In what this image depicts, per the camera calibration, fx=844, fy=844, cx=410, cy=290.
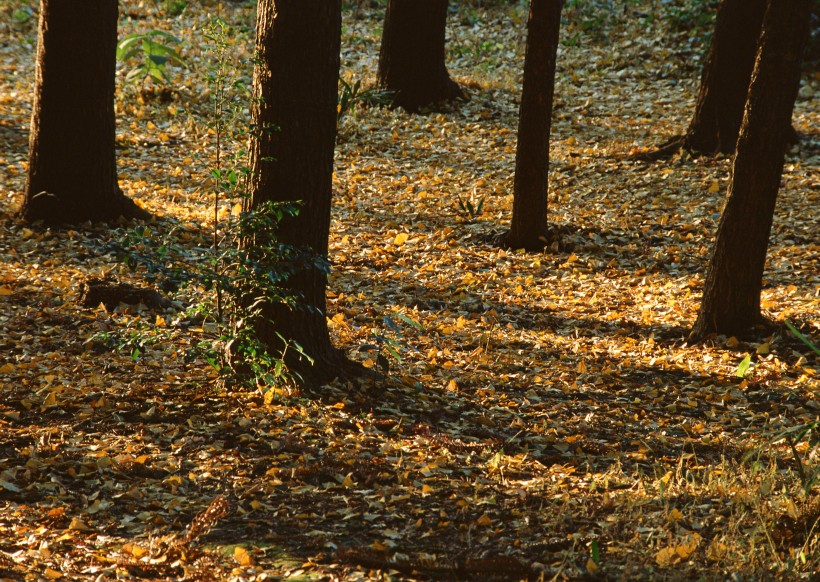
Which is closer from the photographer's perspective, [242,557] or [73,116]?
[242,557]

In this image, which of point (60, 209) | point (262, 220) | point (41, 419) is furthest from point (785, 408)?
point (60, 209)

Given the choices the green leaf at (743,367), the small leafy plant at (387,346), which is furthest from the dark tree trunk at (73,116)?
the green leaf at (743,367)

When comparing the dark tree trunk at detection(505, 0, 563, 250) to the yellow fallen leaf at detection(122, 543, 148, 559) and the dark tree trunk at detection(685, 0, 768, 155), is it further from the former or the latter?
the yellow fallen leaf at detection(122, 543, 148, 559)

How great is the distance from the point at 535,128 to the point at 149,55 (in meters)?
6.92

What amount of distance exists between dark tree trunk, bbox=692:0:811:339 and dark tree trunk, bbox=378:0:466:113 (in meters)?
6.47

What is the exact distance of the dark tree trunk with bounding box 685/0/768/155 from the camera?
30.4 ft

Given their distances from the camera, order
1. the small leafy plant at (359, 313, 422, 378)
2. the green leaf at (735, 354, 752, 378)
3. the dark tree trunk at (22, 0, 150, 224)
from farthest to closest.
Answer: the dark tree trunk at (22, 0, 150, 224) < the green leaf at (735, 354, 752, 378) < the small leafy plant at (359, 313, 422, 378)

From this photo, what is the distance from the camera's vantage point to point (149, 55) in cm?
1230

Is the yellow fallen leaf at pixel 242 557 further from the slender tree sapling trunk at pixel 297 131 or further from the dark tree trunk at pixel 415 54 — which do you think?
the dark tree trunk at pixel 415 54

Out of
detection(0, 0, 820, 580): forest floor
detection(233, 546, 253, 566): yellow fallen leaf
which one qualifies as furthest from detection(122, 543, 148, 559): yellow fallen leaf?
detection(233, 546, 253, 566): yellow fallen leaf

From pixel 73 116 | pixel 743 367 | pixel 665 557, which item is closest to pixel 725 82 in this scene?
pixel 743 367

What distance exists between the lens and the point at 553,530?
3.64m

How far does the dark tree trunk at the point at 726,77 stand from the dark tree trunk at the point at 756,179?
375cm

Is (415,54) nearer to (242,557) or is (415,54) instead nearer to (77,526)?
(77,526)
